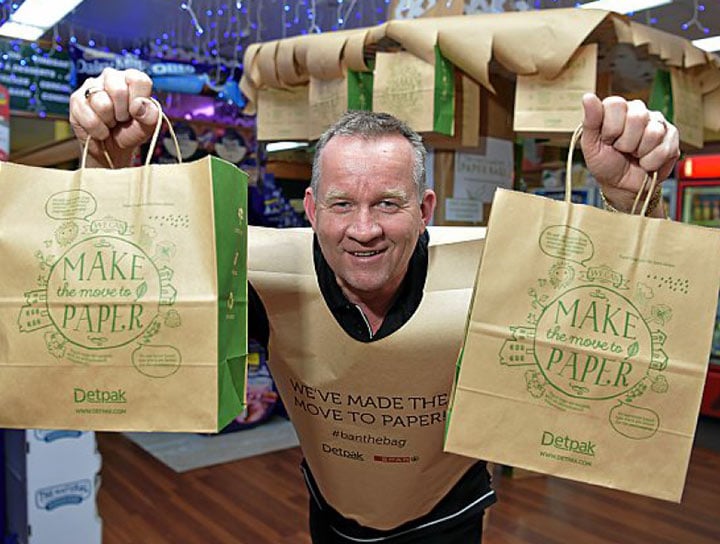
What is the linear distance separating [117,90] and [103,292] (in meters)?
0.30

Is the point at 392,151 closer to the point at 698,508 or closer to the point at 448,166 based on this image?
the point at 448,166

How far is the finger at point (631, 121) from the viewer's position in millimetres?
893

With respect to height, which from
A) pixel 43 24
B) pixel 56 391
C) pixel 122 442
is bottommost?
pixel 122 442

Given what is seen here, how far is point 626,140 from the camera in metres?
0.90

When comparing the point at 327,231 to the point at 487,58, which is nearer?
the point at 327,231

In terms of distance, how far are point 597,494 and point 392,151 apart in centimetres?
303

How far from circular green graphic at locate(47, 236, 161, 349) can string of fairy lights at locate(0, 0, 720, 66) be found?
3543 millimetres

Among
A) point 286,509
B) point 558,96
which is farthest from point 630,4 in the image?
point 286,509

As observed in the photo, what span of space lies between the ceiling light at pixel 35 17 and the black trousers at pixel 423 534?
434cm

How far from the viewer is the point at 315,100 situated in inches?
88.0

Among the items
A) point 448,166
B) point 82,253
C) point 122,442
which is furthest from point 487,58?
point 122,442

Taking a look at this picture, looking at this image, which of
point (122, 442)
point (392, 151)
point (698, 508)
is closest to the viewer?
point (392, 151)

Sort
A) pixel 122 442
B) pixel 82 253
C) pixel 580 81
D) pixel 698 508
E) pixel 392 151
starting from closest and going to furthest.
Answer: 1. pixel 82 253
2. pixel 392 151
3. pixel 580 81
4. pixel 698 508
5. pixel 122 442

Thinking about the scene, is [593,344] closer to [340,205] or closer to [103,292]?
[340,205]
